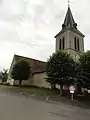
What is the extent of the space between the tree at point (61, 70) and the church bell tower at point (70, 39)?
34.5ft

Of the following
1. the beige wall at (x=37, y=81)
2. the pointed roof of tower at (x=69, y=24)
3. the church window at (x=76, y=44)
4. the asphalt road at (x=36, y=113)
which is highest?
the pointed roof of tower at (x=69, y=24)

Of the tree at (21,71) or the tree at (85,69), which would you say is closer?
the tree at (85,69)

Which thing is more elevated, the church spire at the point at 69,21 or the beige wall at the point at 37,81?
the church spire at the point at 69,21

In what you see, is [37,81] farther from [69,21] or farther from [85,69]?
[69,21]

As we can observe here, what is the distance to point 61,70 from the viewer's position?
26844 millimetres

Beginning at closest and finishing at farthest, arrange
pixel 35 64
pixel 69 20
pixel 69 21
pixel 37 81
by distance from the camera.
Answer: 1. pixel 37 81
2. pixel 69 21
3. pixel 69 20
4. pixel 35 64

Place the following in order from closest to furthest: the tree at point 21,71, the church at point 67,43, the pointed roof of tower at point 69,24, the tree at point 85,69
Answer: the tree at point 85,69
the tree at point 21,71
the church at point 67,43
the pointed roof of tower at point 69,24

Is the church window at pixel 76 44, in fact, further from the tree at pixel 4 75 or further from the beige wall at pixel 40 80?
the tree at pixel 4 75

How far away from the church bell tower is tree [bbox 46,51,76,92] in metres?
10.5

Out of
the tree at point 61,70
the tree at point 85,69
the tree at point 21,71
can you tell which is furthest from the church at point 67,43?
the tree at point 61,70

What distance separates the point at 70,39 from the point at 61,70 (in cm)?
1477

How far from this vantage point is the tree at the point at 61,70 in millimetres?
26484

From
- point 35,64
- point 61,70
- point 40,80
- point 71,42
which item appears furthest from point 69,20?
Answer: point 61,70

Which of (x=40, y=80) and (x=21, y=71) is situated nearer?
(x=21, y=71)
